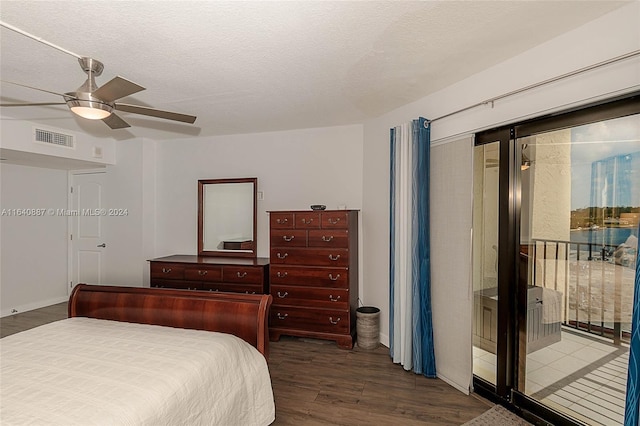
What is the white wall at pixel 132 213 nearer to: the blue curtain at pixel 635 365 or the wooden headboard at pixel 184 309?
the wooden headboard at pixel 184 309

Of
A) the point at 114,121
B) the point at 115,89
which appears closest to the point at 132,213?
the point at 114,121

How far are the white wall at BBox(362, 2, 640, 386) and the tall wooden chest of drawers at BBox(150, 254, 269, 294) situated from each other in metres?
1.34

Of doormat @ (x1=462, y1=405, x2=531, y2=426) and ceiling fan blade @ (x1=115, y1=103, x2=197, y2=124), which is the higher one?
ceiling fan blade @ (x1=115, y1=103, x2=197, y2=124)

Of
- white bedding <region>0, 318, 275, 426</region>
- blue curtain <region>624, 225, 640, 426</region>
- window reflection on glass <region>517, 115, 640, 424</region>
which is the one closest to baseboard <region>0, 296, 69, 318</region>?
white bedding <region>0, 318, 275, 426</region>

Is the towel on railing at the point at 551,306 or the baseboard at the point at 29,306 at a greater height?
the towel on railing at the point at 551,306

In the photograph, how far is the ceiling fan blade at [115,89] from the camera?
6.17ft

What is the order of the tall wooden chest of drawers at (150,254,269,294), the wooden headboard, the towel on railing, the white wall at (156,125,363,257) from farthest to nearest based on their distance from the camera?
the white wall at (156,125,363,257) → the tall wooden chest of drawers at (150,254,269,294) → the wooden headboard → the towel on railing

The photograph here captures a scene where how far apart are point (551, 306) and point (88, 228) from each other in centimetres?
637

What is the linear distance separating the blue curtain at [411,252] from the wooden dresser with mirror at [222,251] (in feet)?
5.40

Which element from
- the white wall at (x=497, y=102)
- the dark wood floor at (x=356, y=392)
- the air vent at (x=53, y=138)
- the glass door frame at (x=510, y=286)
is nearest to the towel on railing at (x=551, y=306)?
the glass door frame at (x=510, y=286)

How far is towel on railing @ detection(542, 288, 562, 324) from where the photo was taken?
240cm

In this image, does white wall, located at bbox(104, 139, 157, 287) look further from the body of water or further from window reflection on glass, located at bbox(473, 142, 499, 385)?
the body of water

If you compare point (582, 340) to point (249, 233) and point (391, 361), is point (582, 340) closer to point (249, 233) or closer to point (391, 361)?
point (391, 361)

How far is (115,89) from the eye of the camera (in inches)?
77.0
